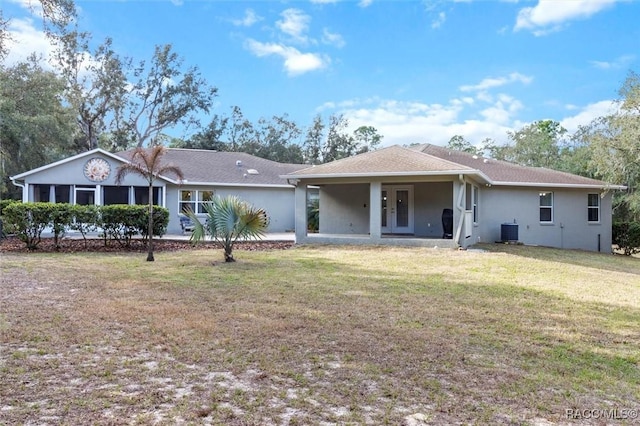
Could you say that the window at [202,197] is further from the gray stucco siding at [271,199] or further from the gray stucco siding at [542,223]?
the gray stucco siding at [542,223]

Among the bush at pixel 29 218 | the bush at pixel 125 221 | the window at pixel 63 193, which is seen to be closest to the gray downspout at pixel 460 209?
the bush at pixel 125 221

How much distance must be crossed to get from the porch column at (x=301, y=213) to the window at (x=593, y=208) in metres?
12.3

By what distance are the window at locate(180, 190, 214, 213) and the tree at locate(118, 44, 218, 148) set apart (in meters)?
18.4

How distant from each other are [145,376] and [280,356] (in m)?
1.25

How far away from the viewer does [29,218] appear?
45.4 feet

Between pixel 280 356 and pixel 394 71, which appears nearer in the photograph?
pixel 280 356

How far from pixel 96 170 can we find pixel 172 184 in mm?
3229

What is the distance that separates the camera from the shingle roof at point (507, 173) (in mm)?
18422

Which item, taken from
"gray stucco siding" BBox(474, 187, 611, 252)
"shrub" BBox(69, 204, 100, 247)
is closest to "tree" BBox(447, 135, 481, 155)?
"gray stucco siding" BBox(474, 187, 611, 252)

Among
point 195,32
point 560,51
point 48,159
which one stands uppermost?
point 195,32

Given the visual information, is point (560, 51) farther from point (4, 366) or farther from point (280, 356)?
point (4, 366)

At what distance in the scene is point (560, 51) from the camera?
20.2 m

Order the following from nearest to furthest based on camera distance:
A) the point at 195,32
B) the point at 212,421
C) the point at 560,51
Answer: the point at 212,421 → the point at 560,51 → the point at 195,32

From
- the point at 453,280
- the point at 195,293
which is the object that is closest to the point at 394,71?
the point at 453,280
